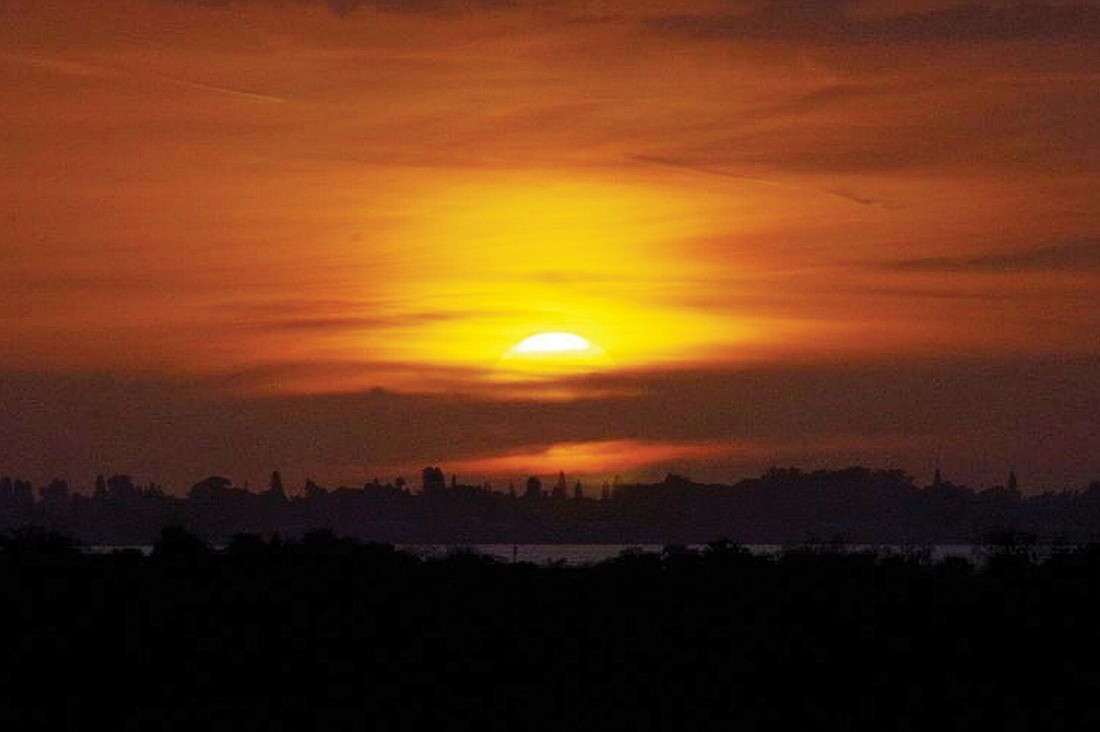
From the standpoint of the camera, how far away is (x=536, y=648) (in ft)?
153

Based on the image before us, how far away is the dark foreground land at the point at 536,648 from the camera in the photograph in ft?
131

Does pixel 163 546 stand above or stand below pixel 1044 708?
above

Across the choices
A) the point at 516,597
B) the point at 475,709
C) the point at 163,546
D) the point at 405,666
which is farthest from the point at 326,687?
the point at 163,546

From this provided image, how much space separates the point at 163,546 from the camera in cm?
6406

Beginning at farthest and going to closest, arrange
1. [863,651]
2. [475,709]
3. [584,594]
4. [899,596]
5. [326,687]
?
[584,594]
[899,596]
[863,651]
[326,687]
[475,709]

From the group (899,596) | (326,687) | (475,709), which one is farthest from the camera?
(899,596)

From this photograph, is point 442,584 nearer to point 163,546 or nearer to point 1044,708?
point 163,546

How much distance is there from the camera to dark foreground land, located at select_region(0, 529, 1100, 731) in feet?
131

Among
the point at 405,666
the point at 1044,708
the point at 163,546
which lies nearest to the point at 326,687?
the point at 405,666

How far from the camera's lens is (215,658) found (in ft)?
150

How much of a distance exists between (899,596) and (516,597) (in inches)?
449

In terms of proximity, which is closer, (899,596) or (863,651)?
(863,651)

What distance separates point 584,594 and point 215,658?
15.3m

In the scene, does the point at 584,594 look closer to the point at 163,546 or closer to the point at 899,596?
the point at 899,596
